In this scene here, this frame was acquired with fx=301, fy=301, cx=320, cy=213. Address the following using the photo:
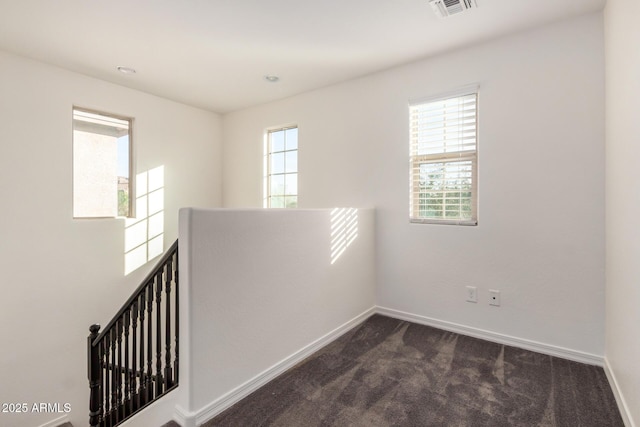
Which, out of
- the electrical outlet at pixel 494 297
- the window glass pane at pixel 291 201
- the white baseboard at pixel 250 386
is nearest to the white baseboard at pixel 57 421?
the white baseboard at pixel 250 386

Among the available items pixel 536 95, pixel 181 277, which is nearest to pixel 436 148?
pixel 536 95

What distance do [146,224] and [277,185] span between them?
1.75 meters

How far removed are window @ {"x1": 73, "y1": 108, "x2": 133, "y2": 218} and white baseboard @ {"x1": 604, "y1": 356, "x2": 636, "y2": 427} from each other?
15.2 feet

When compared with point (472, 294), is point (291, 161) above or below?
above

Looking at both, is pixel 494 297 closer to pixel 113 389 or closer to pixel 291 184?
pixel 291 184

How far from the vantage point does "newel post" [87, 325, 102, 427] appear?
2.06 metres

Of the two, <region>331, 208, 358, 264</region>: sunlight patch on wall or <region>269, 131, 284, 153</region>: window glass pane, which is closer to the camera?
<region>331, 208, 358, 264</region>: sunlight patch on wall

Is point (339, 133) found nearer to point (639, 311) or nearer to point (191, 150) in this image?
point (191, 150)

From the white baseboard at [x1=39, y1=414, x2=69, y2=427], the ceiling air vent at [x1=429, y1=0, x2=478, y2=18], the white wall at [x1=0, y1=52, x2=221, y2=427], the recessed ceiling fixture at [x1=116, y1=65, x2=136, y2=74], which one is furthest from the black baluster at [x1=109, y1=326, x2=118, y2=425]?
the ceiling air vent at [x1=429, y1=0, x2=478, y2=18]

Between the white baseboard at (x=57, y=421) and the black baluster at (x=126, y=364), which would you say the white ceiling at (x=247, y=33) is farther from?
the white baseboard at (x=57, y=421)

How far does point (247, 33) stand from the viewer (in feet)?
8.34

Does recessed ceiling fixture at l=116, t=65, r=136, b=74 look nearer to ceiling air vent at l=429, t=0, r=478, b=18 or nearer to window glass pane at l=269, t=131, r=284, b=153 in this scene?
window glass pane at l=269, t=131, r=284, b=153

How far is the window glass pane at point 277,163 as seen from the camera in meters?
4.22

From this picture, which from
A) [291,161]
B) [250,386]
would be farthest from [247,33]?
[250,386]
